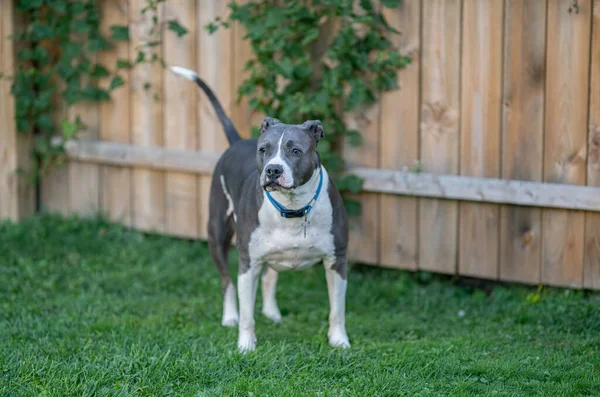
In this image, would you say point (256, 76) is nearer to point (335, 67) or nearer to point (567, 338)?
point (335, 67)

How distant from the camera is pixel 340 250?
5.07 metres

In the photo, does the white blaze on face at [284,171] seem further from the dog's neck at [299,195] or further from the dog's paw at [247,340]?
the dog's paw at [247,340]

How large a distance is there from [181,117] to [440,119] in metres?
2.30

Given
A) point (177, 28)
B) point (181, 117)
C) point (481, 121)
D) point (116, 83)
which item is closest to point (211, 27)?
point (177, 28)

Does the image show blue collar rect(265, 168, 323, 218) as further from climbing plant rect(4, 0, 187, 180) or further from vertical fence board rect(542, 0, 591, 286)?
climbing plant rect(4, 0, 187, 180)

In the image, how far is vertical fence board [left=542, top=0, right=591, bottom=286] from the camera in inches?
217

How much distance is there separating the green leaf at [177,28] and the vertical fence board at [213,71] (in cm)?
20

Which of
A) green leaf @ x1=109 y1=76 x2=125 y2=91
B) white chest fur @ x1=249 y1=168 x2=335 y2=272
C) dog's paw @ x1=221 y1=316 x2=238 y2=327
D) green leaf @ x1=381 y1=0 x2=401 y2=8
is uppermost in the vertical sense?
green leaf @ x1=381 y1=0 x2=401 y2=8

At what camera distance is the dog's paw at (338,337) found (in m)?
5.11

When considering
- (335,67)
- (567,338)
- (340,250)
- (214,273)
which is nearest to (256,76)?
(335,67)

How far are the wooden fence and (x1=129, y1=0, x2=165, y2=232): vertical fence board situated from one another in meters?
0.08

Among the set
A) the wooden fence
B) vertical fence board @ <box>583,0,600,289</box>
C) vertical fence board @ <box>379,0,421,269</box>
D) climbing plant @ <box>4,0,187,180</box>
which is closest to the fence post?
climbing plant @ <box>4,0,187,180</box>

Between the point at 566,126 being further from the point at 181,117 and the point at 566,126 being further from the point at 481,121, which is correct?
the point at 181,117

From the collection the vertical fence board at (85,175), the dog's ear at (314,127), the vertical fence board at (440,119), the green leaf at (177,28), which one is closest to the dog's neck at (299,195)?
the dog's ear at (314,127)
